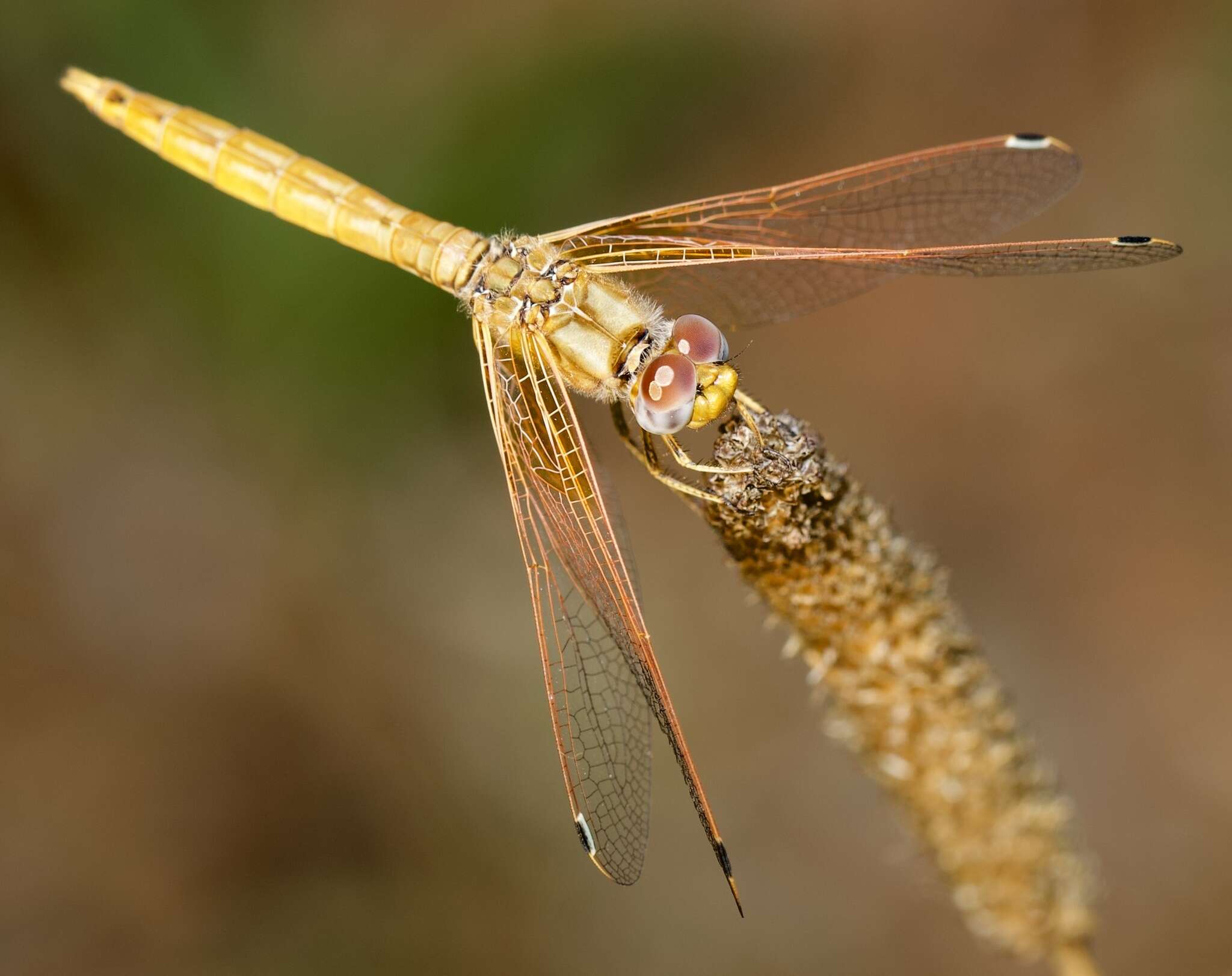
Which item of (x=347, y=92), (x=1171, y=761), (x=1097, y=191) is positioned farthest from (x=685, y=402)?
(x=1097, y=191)

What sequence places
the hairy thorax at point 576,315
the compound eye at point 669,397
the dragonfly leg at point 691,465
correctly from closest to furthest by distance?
the dragonfly leg at point 691,465 → the compound eye at point 669,397 → the hairy thorax at point 576,315

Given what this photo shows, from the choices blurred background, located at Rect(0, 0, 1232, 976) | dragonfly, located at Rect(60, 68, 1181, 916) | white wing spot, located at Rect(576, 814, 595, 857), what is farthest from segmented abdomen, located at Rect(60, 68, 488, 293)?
white wing spot, located at Rect(576, 814, 595, 857)

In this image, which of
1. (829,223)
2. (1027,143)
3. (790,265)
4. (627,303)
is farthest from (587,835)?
(1027,143)

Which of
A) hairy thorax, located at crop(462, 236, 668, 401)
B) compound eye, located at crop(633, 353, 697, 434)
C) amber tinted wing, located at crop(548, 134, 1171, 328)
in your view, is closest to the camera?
compound eye, located at crop(633, 353, 697, 434)

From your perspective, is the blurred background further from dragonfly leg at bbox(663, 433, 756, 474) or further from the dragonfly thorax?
dragonfly leg at bbox(663, 433, 756, 474)

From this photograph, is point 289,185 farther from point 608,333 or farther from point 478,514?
point 478,514

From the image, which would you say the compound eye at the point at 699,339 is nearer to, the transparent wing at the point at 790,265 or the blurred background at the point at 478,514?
the transparent wing at the point at 790,265

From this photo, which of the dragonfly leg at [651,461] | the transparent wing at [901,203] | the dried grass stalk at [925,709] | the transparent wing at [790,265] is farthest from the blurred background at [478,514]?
the dried grass stalk at [925,709]
